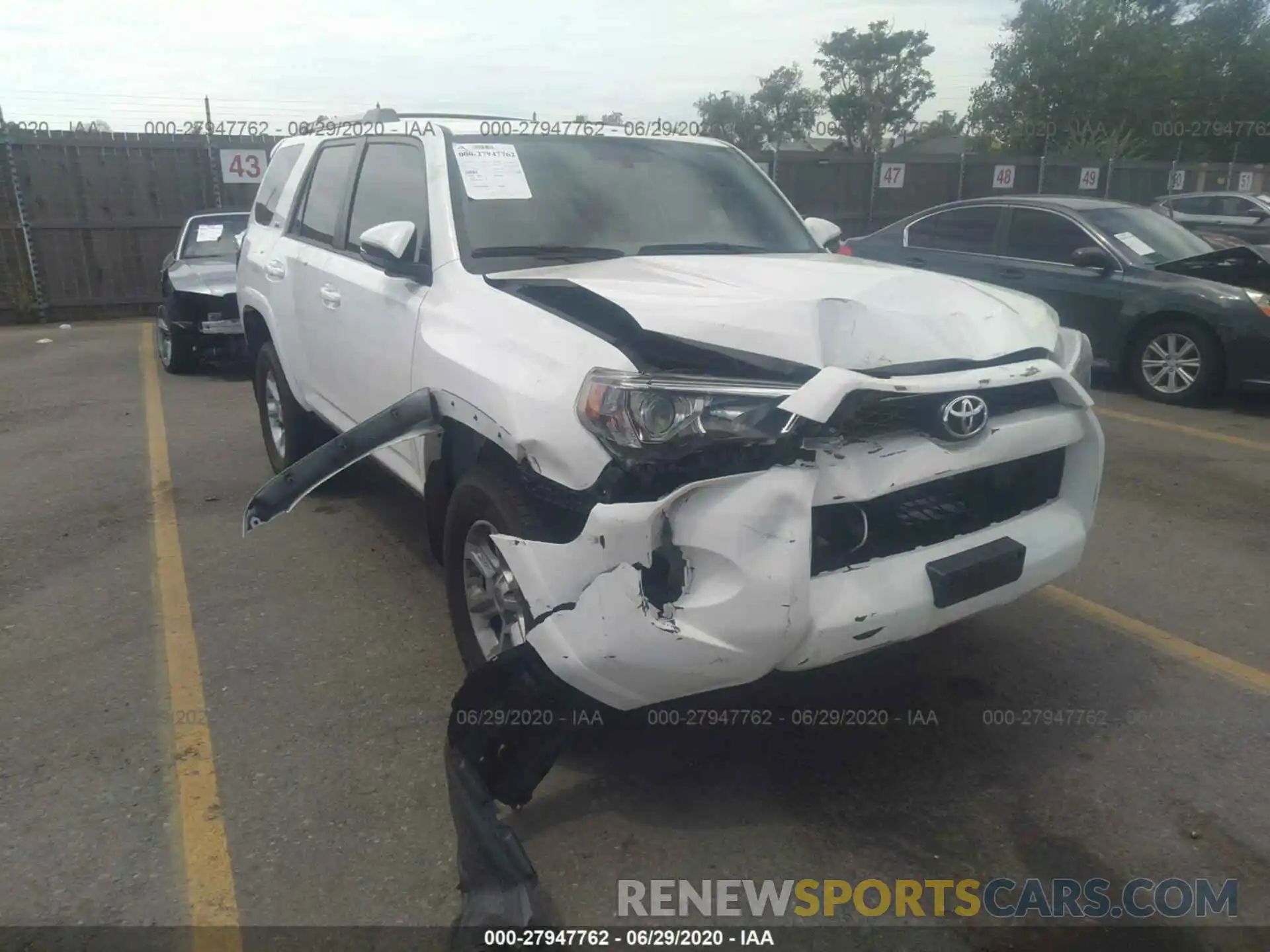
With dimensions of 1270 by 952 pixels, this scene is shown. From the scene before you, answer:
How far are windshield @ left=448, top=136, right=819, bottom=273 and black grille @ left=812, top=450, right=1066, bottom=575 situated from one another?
1.52m

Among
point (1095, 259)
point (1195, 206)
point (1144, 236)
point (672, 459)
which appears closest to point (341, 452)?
point (672, 459)

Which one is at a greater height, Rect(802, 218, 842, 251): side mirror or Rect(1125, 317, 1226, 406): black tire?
Rect(802, 218, 842, 251): side mirror

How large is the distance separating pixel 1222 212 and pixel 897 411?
16.3 metres

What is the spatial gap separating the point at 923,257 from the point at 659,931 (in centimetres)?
814

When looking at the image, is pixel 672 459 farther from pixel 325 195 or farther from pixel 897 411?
pixel 325 195

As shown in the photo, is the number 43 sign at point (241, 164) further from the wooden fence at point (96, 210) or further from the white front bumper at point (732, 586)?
the white front bumper at point (732, 586)

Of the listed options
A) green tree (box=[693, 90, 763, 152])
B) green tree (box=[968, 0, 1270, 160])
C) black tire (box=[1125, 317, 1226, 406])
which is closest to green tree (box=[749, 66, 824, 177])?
green tree (box=[693, 90, 763, 152])

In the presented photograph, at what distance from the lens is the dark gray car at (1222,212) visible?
15.2 meters

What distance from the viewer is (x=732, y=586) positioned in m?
2.44

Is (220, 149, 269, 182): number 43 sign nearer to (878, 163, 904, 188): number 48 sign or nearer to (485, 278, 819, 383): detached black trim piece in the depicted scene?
(878, 163, 904, 188): number 48 sign

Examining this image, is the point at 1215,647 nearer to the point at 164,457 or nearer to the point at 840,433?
the point at 840,433

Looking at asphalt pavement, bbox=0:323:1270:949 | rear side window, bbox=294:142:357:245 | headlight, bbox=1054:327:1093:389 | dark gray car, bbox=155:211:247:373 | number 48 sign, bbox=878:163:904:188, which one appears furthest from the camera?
number 48 sign, bbox=878:163:904:188

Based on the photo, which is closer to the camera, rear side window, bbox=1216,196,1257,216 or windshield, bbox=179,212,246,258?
windshield, bbox=179,212,246,258

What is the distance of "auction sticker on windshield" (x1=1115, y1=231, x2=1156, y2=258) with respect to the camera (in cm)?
836
